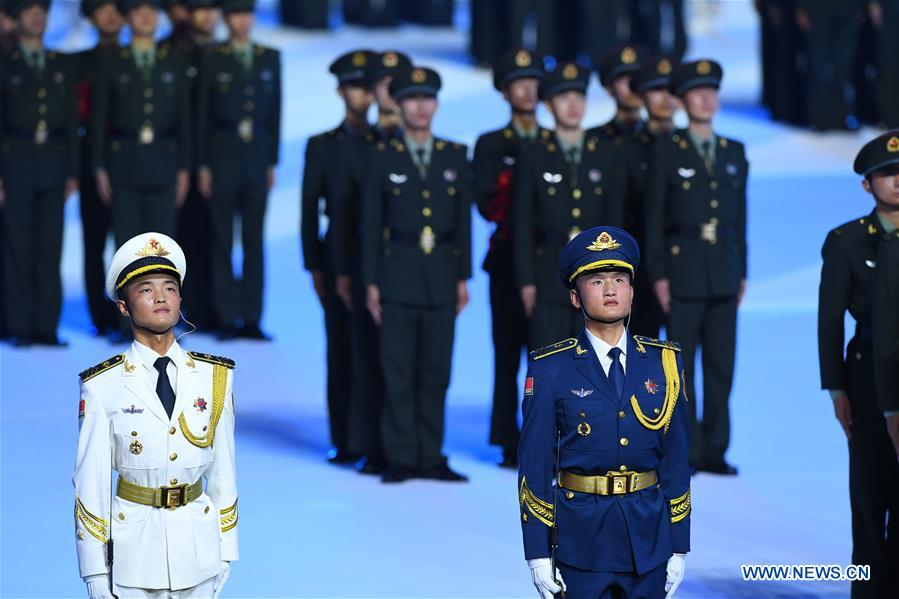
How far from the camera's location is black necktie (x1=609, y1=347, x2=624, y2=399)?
14.3 feet

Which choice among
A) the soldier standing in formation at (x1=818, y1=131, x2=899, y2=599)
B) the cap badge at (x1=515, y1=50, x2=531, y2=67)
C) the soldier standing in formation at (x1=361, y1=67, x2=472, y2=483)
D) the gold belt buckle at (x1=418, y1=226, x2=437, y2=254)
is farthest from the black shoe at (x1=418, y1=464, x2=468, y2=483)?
the soldier standing in formation at (x1=818, y1=131, x2=899, y2=599)

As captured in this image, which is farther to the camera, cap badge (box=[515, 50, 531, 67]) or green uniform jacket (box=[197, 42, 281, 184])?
green uniform jacket (box=[197, 42, 281, 184])

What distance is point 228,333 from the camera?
33.0 feet

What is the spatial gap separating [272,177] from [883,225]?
5.19m

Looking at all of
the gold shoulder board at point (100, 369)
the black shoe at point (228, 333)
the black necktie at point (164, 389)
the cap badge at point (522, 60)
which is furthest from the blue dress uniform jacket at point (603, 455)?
the black shoe at point (228, 333)

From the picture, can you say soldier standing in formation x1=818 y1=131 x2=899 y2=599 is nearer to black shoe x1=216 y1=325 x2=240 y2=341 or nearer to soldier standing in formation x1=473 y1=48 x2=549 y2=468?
soldier standing in formation x1=473 y1=48 x2=549 y2=468

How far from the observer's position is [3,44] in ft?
32.8

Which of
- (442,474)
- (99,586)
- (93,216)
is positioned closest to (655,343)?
(99,586)

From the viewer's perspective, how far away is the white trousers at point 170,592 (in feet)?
14.2

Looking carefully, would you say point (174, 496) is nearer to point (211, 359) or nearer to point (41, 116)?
point (211, 359)

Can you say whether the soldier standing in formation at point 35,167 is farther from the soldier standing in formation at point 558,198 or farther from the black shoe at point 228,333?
the soldier standing in formation at point 558,198

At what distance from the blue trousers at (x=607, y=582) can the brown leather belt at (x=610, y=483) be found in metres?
0.18

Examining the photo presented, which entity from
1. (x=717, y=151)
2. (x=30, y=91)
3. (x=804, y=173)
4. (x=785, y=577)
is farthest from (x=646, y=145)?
(x=804, y=173)

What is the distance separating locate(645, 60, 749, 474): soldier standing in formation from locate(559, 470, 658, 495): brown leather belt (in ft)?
10.4
